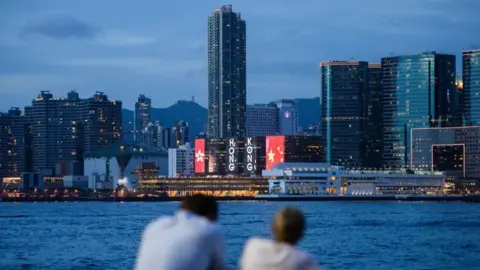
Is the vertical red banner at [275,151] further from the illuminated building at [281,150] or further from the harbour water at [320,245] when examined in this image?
the harbour water at [320,245]

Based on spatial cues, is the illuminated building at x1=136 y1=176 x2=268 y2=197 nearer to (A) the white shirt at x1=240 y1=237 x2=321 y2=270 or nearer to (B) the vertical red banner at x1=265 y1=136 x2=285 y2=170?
(B) the vertical red banner at x1=265 y1=136 x2=285 y2=170

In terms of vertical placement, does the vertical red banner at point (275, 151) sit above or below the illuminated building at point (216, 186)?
above

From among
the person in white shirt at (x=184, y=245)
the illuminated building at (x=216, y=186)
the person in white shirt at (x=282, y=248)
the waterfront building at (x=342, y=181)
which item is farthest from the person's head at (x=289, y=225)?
the illuminated building at (x=216, y=186)

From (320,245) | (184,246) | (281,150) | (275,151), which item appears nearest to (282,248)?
(184,246)

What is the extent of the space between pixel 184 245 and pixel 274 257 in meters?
0.54

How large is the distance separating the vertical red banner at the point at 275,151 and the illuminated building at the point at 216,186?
5993 millimetres

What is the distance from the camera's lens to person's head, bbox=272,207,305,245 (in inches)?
266

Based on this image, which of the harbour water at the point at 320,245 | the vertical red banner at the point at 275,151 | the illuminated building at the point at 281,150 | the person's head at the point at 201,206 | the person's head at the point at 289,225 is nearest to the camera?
the person's head at the point at 289,225

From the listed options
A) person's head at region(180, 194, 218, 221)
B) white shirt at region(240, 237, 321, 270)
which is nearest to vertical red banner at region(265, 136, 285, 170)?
person's head at region(180, 194, 218, 221)

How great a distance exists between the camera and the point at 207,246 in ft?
22.9

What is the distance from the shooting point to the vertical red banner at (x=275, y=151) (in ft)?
627

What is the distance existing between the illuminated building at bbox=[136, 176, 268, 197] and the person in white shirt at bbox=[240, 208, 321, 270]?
574 ft

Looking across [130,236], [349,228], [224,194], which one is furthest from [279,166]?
[130,236]

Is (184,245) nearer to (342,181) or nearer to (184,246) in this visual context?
(184,246)
